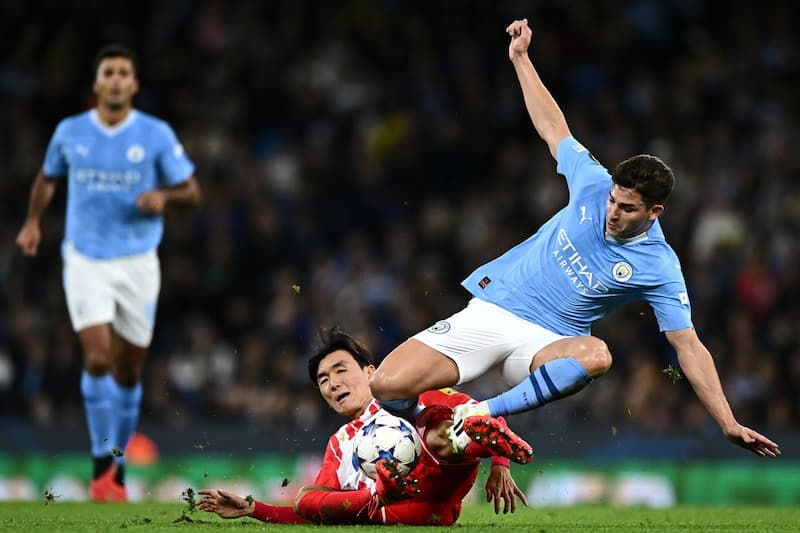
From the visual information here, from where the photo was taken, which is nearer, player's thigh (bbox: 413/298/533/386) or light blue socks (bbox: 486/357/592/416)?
light blue socks (bbox: 486/357/592/416)

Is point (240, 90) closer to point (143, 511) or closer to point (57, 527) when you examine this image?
point (143, 511)

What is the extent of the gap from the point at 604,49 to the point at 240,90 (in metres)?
4.36

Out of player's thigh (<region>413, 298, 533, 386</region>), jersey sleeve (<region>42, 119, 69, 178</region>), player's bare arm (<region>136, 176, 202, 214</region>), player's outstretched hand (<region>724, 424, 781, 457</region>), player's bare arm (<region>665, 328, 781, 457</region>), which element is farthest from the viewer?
jersey sleeve (<region>42, 119, 69, 178</region>)

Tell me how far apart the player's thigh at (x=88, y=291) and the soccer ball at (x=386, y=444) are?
2860 mm

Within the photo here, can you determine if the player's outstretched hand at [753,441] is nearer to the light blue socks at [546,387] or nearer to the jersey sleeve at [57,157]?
the light blue socks at [546,387]

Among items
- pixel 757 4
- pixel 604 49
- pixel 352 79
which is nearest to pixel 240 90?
pixel 352 79

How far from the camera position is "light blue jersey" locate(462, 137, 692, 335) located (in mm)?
6633

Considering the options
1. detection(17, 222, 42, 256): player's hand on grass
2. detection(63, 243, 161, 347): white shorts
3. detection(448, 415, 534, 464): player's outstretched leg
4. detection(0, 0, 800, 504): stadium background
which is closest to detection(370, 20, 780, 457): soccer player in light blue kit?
detection(448, 415, 534, 464): player's outstretched leg

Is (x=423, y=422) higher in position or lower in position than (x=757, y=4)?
lower

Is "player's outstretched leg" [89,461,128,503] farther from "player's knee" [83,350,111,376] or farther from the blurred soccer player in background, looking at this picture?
the blurred soccer player in background

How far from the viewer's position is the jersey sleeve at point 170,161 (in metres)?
9.03

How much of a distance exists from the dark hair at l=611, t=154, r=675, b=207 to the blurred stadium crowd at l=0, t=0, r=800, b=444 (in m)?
5.56

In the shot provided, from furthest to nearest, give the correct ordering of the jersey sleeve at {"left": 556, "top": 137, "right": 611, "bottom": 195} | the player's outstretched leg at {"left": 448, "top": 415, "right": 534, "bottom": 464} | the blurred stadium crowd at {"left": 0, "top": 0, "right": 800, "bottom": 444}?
the blurred stadium crowd at {"left": 0, "top": 0, "right": 800, "bottom": 444} → the jersey sleeve at {"left": 556, "top": 137, "right": 611, "bottom": 195} → the player's outstretched leg at {"left": 448, "top": 415, "right": 534, "bottom": 464}

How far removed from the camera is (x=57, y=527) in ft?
20.7
